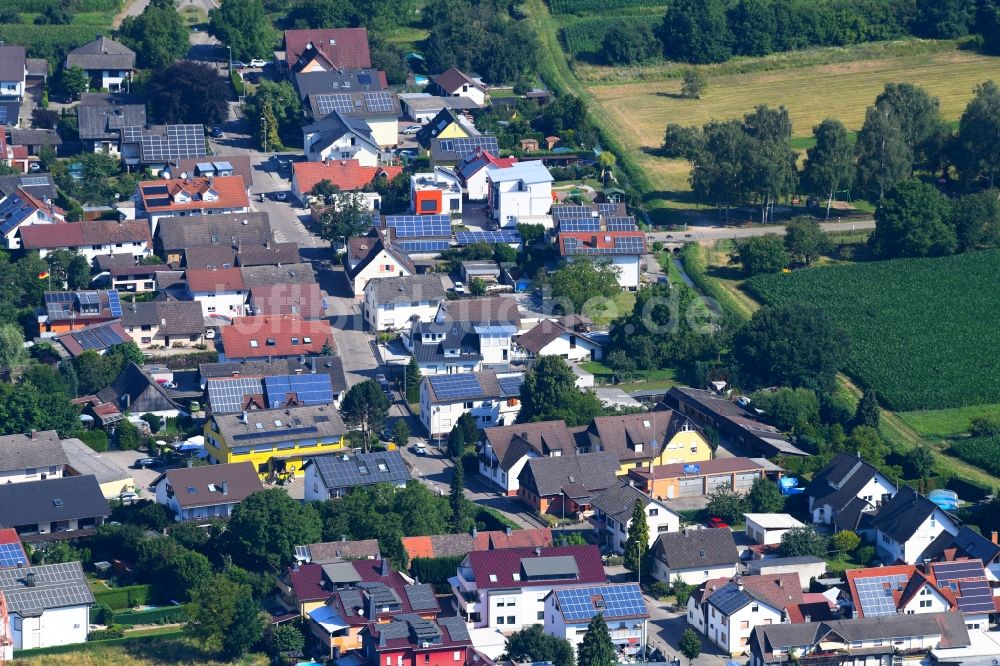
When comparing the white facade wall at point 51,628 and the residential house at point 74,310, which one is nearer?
the white facade wall at point 51,628

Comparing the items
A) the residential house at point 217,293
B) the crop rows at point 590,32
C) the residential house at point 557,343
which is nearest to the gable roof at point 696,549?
the residential house at point 557,343

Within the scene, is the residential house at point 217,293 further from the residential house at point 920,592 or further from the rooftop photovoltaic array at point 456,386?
the residential house at point 920,592

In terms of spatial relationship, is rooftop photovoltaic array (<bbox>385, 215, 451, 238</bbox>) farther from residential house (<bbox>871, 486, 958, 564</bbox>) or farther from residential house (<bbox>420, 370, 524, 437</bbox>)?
residential house (<bbox>871, 486, 958, 564</bbox>)

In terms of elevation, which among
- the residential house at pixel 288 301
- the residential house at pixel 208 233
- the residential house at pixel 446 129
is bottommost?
the residential house at pixel 288 301

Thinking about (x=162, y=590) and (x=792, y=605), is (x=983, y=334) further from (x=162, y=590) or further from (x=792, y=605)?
A: (x=162, y=590)

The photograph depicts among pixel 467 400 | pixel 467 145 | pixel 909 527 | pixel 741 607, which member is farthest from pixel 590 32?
pixel 741 607

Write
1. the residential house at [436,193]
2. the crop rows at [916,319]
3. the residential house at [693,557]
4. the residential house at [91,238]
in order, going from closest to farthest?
the residential house at [693,557], the crop rows at [916,319], the residential house at [91,238], the residential house at [436,193]

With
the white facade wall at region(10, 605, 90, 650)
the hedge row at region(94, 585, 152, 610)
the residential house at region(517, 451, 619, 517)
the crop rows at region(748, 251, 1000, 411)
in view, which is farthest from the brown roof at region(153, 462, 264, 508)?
the crop rows at region(748, 251, 1000, 411)

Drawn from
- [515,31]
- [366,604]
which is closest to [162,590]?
[366,604]
